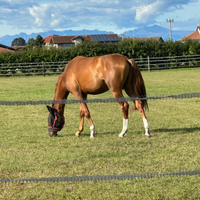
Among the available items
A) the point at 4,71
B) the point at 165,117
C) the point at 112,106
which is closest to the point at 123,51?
the point at 4,71

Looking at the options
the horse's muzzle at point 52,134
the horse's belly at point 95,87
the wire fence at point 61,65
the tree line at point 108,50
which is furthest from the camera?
the tree line at point 108,50

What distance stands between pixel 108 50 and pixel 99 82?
1029 inches

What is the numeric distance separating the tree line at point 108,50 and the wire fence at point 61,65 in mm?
586

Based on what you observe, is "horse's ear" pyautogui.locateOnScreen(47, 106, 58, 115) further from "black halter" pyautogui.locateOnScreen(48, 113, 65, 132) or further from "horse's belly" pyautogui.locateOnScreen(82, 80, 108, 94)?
"horse's belly" pyautogui.locateOnScreen(82, 80, 108, 94)

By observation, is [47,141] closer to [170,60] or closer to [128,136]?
[128,136]

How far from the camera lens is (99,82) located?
24.9 ft

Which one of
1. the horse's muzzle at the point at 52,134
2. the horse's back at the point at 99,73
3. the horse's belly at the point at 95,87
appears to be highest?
the horse's back at the point at 99,73

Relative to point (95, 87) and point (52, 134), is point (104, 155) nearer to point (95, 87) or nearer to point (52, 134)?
point (52, 134)

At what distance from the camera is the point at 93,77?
7.59m

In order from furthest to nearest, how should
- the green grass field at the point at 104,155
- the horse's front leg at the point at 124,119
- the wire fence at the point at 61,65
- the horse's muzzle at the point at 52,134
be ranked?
the wire fence at the point at 61,65 < the horse's muzzle at the point at 52,134 < the horse's front leg at the point at 124,119 < the green grass field at the point at 104,155

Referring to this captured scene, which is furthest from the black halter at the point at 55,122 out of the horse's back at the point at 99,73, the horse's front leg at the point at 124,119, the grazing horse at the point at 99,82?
the horse's front leg at the point at 124,119

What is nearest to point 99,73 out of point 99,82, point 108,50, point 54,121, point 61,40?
point 99,82

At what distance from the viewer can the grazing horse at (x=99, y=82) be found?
7.36 meters

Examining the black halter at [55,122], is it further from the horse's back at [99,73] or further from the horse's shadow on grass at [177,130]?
the horse's shadow on grass at [177,130]
